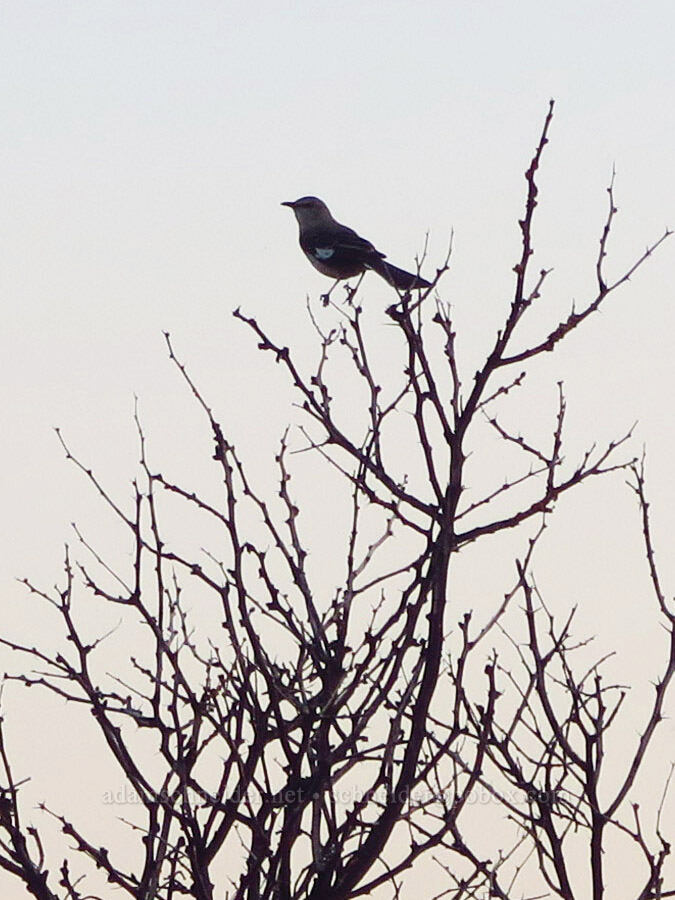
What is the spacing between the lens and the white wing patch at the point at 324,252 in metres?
8.65

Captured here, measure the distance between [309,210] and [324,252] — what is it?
4.81 ft

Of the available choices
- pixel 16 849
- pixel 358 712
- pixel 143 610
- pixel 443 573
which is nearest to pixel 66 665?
pixel 143 610

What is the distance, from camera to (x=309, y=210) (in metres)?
10.1

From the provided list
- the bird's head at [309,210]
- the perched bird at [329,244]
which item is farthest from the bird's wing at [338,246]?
the bird's head at [309,210]

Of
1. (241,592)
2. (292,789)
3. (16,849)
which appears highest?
(241,592)

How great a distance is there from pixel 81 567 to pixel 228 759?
982 mm

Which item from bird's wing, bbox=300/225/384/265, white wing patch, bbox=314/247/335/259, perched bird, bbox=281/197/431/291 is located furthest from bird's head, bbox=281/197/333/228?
white wing patch, bbox=314/247/335/259

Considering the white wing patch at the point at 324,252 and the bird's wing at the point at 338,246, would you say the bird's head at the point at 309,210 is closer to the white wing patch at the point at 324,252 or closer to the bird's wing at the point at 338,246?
the bird's wing at the point at 338,246

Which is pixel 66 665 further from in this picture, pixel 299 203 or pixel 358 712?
pixel 299 203

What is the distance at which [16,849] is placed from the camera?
322 centimetres

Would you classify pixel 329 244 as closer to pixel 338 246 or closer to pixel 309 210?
pixel 338 246

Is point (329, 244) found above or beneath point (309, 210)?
beneath

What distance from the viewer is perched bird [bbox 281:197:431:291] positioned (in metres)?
8.25

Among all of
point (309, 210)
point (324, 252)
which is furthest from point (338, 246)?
point (309, 210)
